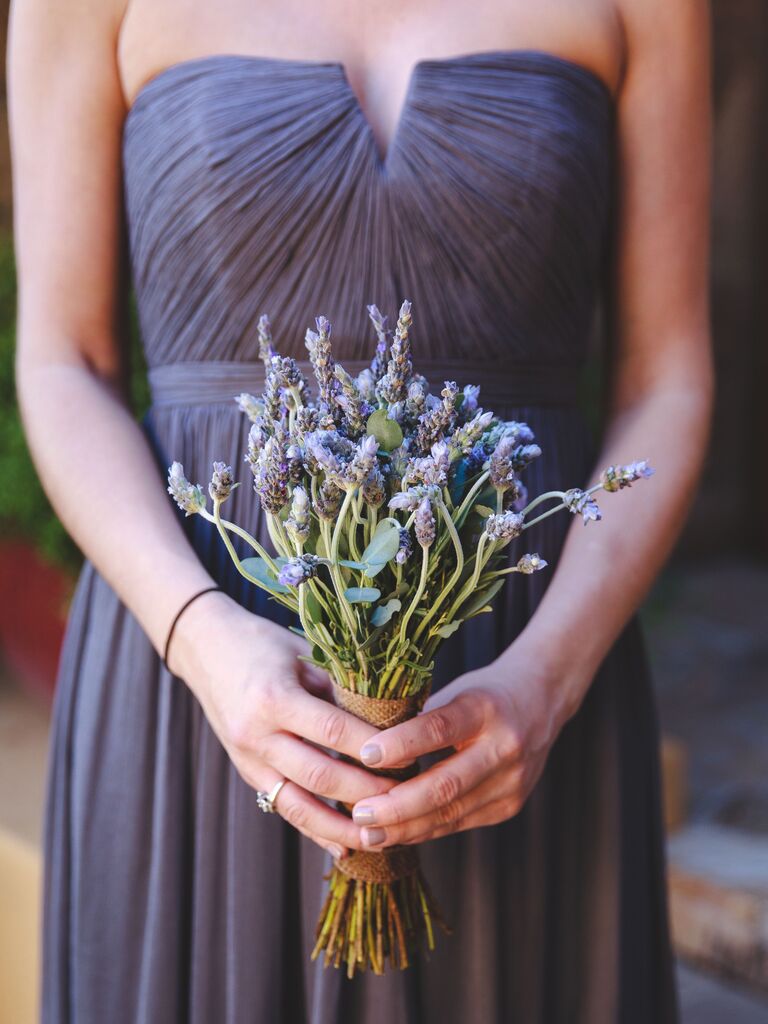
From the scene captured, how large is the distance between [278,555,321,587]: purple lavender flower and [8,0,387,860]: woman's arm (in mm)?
210

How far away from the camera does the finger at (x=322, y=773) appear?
84 cm

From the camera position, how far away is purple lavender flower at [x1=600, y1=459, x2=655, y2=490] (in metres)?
0.73

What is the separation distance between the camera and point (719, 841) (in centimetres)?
270

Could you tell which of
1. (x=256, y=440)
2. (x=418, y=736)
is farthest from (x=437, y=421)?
(x=418, y=736)

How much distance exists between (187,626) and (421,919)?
1.08 ft

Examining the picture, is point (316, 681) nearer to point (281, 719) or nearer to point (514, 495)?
point (281, 719)

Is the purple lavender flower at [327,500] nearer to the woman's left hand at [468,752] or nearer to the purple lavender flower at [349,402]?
the purple lavender flower at [349,402]

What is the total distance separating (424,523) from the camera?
2.26 feet

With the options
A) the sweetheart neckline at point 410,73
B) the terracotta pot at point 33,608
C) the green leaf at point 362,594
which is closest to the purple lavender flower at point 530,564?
the green leaf at point 362,594

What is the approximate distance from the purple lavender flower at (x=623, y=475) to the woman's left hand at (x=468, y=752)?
230mm

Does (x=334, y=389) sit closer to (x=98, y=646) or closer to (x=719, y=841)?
(x=98, y=646)

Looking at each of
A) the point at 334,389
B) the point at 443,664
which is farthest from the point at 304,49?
the point at 443,664

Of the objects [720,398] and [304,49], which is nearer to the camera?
[304,49]

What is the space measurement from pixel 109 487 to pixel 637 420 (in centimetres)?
58
